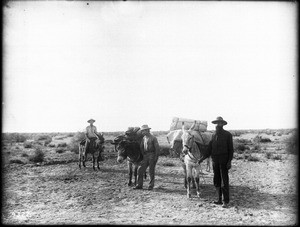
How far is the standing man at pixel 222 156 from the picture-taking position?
7.70 metres

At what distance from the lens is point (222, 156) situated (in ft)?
25.3

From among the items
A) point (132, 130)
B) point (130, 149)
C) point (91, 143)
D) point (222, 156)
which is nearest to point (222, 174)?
point (222, 156)

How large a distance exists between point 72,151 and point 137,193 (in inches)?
649

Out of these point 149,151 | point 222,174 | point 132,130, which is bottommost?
point 222,174

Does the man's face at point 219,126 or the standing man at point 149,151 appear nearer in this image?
the man's face at point 219,126

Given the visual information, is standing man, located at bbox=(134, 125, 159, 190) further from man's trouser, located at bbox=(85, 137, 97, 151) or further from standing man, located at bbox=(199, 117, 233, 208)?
man's trouser, located at bbox=(85, 137, 97, 151)

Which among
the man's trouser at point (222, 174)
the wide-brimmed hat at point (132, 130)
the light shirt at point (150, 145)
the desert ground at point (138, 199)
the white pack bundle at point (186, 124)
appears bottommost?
the desert ground at point (138, 199)

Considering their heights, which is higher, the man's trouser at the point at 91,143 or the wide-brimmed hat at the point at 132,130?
the wide-brimmed hat at the point at 132,130

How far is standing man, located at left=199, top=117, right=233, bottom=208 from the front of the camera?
→ 770cm

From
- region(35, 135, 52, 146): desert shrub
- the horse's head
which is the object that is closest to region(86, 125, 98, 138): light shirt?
the horse's head

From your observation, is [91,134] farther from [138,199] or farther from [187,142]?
[187,142]

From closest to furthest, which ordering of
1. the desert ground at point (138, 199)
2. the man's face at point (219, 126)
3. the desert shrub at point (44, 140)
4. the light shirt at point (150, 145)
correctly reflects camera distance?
the desert ground at point (138, 199) < the man's face at point (219, 126) < the light shirt at point (150, 145) < the desert shrub at point (44, 140)

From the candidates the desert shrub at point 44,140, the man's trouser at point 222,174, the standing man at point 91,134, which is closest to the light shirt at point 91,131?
the standing man at point 91,134

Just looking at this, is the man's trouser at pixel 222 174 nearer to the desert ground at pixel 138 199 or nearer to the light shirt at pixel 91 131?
the desert ground at pixel 138 199
